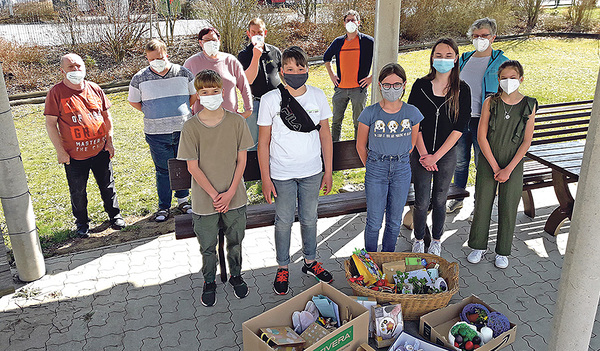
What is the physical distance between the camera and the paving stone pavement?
4.07m

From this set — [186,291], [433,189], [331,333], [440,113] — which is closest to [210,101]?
[186,291]

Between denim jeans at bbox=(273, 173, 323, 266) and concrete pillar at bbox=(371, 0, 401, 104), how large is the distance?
5.95 ft

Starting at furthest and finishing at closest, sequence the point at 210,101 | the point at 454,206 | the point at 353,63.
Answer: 1. the point at 353,63
2. the point at 454,206
3. the point at 210,101

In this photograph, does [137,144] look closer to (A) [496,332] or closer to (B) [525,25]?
(A) [496,332]

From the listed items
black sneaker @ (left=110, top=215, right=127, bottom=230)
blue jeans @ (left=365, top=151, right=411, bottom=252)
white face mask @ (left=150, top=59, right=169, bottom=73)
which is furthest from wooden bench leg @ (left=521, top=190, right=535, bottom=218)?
black sneaker @ (left=110, top=215, right=127, bottom=230)

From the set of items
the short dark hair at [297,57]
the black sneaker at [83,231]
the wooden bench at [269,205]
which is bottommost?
the black sneaker at [83,231]

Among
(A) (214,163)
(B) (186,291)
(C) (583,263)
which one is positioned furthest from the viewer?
(B) (186,291)

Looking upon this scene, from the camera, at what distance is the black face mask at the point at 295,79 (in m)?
→ 4.06

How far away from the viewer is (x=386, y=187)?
4.48 m

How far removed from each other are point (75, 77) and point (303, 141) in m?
2.42

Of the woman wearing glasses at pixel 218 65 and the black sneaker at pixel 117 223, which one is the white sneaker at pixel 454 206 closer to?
the woman wearing glasses at pixel 218 65

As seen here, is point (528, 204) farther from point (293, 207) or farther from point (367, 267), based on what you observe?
point (293, 207)

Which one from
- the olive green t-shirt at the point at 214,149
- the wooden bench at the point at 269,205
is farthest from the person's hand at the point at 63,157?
the olive green t-shirt at the point at 214,149

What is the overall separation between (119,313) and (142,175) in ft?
11.2
